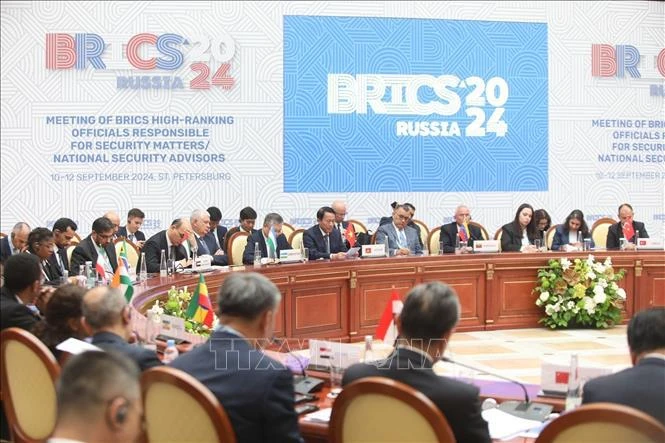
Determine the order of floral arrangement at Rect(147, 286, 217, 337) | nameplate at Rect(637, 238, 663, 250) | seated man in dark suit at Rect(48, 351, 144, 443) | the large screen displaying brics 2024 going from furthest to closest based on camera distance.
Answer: the large screen displaying brics 2024, nameplate at Rect(637, 238, 663, 250), floral arrangement at Rect(147, 286, 217, 337), seated man in dark suit at Rect(48, 351, 144, 443)

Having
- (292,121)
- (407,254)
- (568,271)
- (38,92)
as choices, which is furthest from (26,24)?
(568,271)

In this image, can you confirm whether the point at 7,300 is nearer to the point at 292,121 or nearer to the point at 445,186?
the point at 292,121

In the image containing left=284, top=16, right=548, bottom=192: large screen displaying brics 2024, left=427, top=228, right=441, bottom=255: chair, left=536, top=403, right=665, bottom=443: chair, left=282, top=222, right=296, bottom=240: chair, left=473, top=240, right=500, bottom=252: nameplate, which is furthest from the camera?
left=284, top=16, right=548, bottom=192: large screen displaying brics 2024

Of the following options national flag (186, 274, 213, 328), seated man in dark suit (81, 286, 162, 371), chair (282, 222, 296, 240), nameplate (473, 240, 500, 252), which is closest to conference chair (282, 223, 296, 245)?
chair (282, 222, 296, 240)

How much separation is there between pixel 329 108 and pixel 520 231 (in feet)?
10.1

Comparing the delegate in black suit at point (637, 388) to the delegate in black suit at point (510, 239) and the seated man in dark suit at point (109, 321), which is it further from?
the delegate in black suit at point (510, 239)

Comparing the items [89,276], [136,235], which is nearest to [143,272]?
[89,276]

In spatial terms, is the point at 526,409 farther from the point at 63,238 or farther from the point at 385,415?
the point at 63,238

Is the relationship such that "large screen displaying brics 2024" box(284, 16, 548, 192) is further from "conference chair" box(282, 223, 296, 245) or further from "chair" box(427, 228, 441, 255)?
"chair" box(427, 228, 441, 255)

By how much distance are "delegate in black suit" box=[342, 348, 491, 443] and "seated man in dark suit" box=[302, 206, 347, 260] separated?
562 centimetres

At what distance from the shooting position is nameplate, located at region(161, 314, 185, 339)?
4094 millimetres

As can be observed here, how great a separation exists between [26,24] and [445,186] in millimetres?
5508

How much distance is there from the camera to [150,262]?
275 inches

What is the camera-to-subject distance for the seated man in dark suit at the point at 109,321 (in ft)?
9.46
